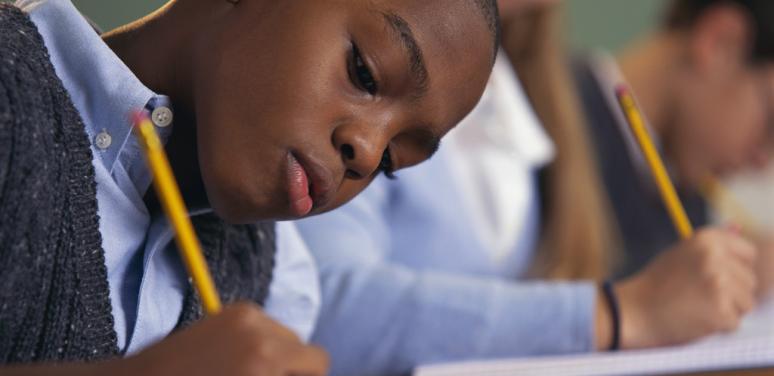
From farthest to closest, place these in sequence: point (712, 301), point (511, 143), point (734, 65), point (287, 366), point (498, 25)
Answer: point (734, 65)
point (511, 143)
point (712, 301)
point (498, 25)
point (287, 366)

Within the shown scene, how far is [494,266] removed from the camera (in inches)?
40.0

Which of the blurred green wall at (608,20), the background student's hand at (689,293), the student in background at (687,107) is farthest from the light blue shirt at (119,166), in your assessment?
the blurred green wall at (608,20)

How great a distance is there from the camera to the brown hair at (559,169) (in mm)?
1090

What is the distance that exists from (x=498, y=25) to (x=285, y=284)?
0.21m

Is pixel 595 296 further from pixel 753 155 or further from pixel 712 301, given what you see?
pixel 753 155

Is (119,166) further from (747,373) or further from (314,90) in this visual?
(747,373)

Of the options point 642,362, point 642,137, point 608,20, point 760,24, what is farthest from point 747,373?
point 608,20

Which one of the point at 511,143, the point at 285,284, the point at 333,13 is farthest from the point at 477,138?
the point at 333,13

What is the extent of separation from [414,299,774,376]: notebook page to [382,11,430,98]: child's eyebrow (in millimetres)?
206

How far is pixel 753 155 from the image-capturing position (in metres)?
1.42

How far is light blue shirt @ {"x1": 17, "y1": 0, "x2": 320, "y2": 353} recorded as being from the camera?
54cm

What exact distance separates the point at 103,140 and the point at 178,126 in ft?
0.14

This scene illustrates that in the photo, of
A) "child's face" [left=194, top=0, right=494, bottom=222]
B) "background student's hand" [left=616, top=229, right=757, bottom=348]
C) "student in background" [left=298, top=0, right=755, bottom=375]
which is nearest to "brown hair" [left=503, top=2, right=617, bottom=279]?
"student in background" [left=298, top=0, right=755, bottom=375]

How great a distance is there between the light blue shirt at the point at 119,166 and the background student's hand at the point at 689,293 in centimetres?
34
